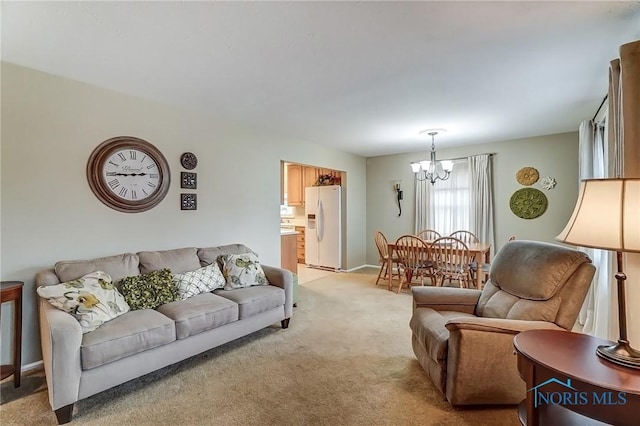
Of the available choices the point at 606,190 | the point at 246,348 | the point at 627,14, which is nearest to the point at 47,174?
the point at 246,348

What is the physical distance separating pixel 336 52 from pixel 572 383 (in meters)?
2.21

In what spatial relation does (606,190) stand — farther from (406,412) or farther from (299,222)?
(299,222)

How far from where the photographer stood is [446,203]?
5754 mm

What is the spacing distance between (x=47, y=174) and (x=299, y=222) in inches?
206

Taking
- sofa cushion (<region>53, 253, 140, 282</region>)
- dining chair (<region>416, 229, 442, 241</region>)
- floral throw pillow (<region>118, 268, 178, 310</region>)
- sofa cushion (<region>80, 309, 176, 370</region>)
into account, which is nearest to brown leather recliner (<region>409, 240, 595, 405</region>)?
sofa cushion (<region>80, 309, 176, 370</region>)

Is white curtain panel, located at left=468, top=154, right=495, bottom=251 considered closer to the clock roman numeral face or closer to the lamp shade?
the lamp shade

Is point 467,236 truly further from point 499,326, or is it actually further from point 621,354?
point 621,354

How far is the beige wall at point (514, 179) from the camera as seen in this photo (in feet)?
15.4

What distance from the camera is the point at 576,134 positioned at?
4.62 m

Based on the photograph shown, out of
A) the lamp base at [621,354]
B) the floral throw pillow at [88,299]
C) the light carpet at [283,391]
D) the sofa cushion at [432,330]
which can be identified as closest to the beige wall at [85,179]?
the floral throw pillow at [88,299]

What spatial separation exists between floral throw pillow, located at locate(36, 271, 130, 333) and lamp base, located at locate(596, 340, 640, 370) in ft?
9.33

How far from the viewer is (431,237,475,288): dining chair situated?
4.38 m

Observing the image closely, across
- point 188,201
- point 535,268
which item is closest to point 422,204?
point 535,268

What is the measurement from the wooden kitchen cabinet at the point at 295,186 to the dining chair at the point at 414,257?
3.01 meters
